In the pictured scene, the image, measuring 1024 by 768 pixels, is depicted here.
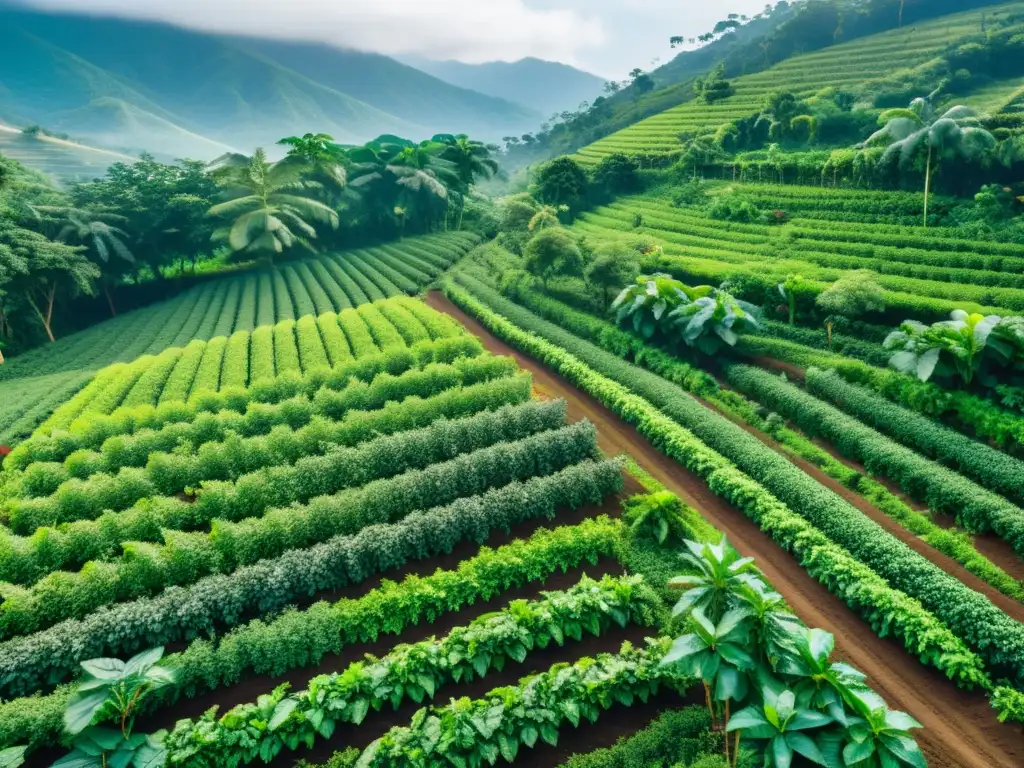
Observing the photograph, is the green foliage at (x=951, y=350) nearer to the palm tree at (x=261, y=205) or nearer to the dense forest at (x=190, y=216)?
the palm tree at (x=261, y=205)

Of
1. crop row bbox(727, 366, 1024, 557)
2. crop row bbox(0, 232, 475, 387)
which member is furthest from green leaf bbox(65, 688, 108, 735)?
crop row bbox(0, 232, 475, 387)

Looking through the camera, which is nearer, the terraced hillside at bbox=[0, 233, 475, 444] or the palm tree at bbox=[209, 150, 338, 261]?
the terraced hillside at bbox=[0, 233, 475, 444]

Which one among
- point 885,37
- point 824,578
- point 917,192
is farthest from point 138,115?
point 824,578

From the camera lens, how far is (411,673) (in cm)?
1129

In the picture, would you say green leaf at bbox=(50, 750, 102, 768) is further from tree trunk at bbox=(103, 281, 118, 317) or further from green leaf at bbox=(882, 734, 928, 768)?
tree trunk at bbox=(103, 281, 118, 317)

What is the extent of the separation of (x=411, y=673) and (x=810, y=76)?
69.7m

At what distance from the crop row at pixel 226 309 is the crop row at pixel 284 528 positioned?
19489mm

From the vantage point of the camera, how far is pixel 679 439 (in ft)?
61.8

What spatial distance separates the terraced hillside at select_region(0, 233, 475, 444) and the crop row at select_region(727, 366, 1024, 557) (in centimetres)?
1619

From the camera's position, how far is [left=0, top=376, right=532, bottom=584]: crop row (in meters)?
13.8

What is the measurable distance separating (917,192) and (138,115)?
199m

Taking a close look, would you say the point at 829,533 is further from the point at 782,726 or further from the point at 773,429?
the point at 782,726

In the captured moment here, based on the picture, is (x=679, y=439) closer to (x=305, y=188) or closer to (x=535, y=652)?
(x=535, y=652)

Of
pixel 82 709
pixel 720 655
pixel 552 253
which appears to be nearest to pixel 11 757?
pixel 82 709
